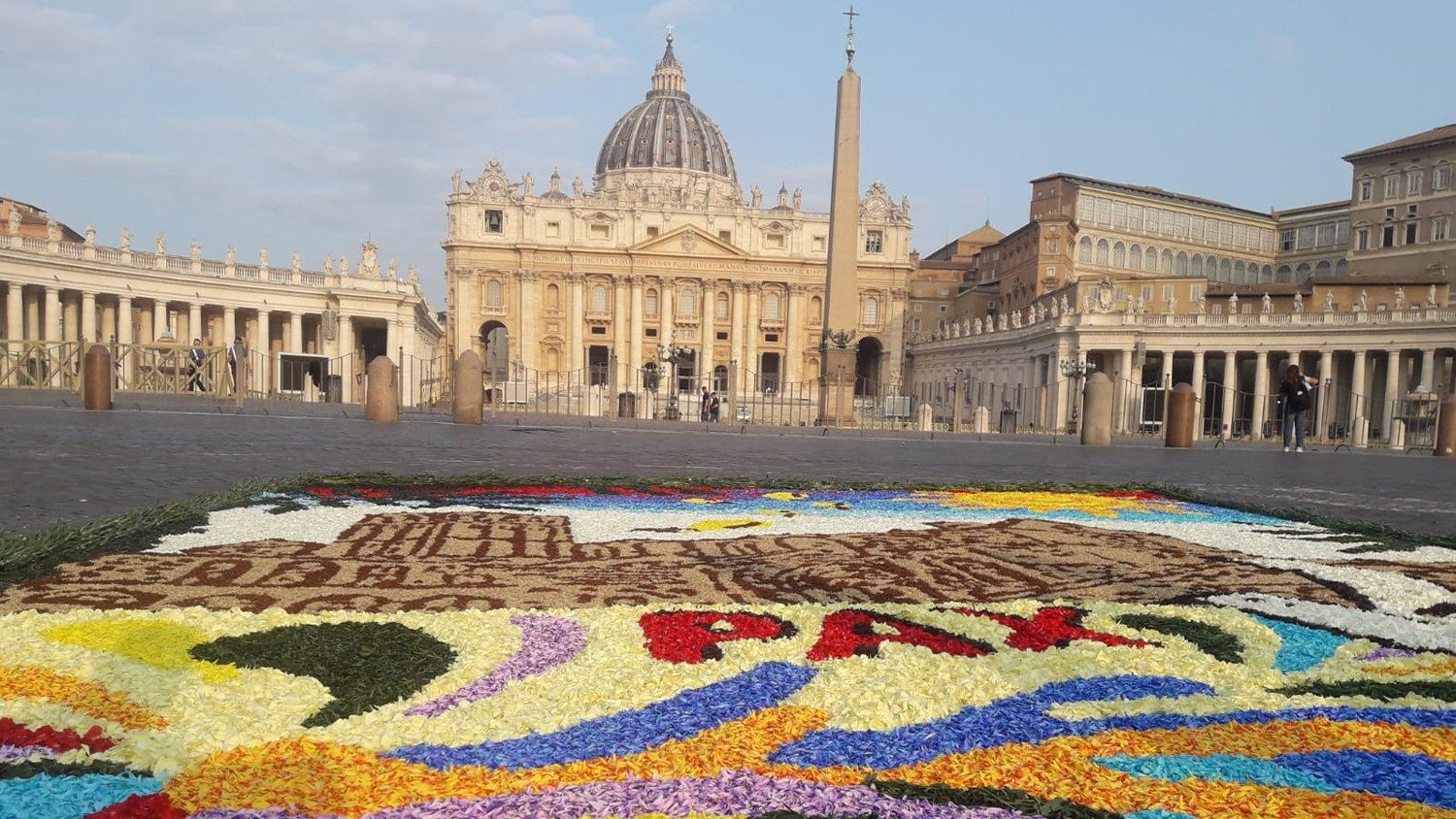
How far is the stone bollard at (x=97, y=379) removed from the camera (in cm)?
1758

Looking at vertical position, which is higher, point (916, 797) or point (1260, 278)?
point (1260, 278)

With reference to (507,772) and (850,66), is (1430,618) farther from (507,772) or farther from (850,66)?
(850,66)

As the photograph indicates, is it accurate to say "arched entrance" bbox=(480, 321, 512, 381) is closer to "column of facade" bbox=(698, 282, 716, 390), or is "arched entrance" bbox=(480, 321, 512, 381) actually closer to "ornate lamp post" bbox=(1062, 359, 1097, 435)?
"column of facade" bbox=(698, 282, 716, 390)

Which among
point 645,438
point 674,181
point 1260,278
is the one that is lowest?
point 645,438

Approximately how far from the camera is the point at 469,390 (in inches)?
723

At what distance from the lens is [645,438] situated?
51.9ft

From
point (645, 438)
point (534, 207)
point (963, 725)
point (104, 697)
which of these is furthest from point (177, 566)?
point (534, 207)

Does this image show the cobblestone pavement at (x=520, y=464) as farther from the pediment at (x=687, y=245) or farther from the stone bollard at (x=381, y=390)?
the pediment at (x=687, y=245)

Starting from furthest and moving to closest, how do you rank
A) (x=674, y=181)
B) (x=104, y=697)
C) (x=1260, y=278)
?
(x=674, y=181) < (x=1260, y=278) < (x=104, y=697)

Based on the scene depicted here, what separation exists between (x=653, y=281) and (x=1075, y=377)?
35455 millimetres

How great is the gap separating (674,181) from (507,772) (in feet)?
279

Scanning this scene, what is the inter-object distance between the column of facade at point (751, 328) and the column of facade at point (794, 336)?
2.16 metres

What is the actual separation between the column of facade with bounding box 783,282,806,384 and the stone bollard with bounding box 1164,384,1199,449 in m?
47.8

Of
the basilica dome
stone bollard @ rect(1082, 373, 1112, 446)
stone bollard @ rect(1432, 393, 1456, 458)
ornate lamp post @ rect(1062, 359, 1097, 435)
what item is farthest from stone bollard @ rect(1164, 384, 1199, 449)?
the basilica dome
